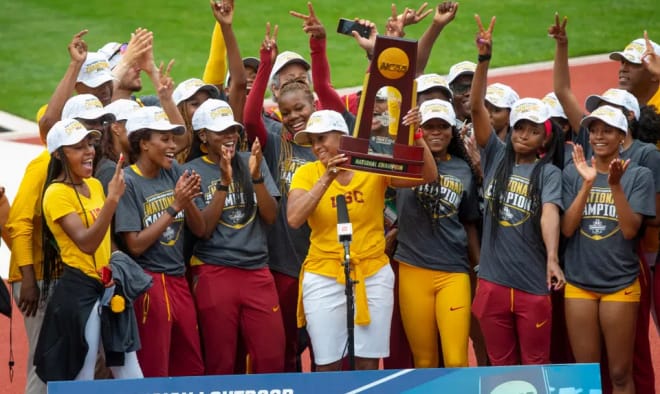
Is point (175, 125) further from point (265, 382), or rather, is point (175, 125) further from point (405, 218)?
point (265, 382)

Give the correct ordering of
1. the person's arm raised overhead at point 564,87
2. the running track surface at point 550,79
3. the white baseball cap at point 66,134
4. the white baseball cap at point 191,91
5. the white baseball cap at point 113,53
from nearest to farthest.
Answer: the white baseball cap at point 66,134 < the person's arm raised overhead at point 564,87 < the white baseball cap at point 191,91 < the white baseball cap at point 113,53 < the running track surface at point 550,79

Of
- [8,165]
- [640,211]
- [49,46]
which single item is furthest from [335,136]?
[49,46]

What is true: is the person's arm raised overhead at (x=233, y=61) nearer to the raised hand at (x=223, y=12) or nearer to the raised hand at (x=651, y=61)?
the raised hand at (x=223, y=12)

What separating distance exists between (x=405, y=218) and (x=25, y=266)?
2.41m

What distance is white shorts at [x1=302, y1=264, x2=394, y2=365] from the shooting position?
8.12 m

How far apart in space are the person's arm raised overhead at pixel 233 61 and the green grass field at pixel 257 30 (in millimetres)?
9832

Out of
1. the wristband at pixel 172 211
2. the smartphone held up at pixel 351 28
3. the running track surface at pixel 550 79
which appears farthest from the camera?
the running track surface at pixel 550 79

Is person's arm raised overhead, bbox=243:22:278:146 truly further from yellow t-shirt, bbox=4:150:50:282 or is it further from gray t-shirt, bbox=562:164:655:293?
gray t-shirt, bbox=562:164:655:293

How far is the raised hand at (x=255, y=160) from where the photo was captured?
8.20 m

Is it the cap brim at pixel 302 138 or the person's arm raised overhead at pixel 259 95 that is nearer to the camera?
the cap brim at pixel 302 138

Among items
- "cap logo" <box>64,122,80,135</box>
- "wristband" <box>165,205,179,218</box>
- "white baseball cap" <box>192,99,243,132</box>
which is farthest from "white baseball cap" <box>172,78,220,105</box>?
"cap logo" <box>64,122,80,135</box>

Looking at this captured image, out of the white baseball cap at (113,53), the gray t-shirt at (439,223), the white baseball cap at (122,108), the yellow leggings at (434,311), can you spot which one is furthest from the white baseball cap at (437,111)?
the white baseball cap at (113,53)

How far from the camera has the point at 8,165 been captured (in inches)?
608

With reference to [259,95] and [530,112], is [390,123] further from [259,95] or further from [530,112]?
[259,95]
